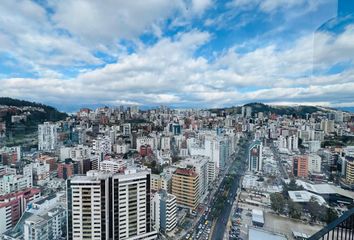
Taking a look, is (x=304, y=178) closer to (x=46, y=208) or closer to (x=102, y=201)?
(x=102, y=201)

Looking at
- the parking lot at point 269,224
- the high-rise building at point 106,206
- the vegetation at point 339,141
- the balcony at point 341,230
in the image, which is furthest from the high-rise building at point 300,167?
the balcony at point 341,230

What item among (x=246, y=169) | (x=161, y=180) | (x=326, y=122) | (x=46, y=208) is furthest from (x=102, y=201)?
(x=326, y=122)

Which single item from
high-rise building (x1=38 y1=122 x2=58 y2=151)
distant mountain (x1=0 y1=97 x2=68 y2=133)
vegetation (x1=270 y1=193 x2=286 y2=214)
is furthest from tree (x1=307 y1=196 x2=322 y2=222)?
high-rise building (x1=38 y1=122 x2=58 y2=151)

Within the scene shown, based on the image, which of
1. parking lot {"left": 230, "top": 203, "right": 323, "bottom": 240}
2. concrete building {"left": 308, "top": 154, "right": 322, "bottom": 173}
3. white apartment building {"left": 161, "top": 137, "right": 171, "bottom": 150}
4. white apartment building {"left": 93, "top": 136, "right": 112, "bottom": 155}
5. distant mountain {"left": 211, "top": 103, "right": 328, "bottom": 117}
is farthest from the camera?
white apartment building {"left": 161, "top": 137, "right": 171, "bottom": 150}

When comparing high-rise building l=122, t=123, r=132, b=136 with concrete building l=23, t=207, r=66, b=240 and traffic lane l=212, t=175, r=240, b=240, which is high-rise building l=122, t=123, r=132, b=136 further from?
concrete building l=23, t=207, r=66, b=240

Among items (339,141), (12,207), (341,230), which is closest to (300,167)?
(339,141)

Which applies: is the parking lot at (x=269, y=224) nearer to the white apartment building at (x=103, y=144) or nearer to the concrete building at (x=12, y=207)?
the concrete building at (x=12, y=207)
